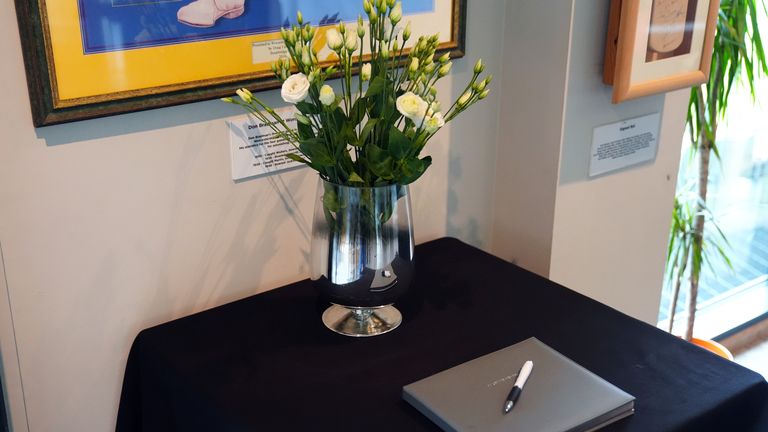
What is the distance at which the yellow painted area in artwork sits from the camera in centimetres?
117

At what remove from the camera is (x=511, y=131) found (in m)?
1.76

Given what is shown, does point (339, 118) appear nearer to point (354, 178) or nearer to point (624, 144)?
point (354, 178)

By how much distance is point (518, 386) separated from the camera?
117 centimetres

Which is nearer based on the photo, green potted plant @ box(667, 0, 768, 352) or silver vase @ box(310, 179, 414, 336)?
silver vase @ box(310, 179, 414, 336)

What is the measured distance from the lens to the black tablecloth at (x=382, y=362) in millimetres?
1177

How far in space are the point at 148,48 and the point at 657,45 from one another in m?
0.98

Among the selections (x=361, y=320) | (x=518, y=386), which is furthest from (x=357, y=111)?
(x=518, y=386)

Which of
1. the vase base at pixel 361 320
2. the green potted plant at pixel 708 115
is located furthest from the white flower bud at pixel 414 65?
the green potted plant at pixel 708 115

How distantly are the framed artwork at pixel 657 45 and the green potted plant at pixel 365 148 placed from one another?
17.3 inches

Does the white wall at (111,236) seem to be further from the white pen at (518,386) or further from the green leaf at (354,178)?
the white pen at (518,386)

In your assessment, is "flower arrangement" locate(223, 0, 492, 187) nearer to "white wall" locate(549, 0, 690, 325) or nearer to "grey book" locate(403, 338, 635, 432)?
"grey book" locate(403, 338, 635, 432)

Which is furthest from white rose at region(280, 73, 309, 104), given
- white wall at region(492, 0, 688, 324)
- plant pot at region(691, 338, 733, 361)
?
plant pot at region(691, 338, 733, 361)

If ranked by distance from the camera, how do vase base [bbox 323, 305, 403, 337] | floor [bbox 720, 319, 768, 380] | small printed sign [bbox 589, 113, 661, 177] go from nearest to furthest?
vase base [bbox 323, 305, 403, 337]
small printed sign [bbox 589, 113, 661, 177]
floor [bbox 720, 319, 768, 380]

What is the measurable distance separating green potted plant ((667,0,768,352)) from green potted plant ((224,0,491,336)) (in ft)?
4.00
